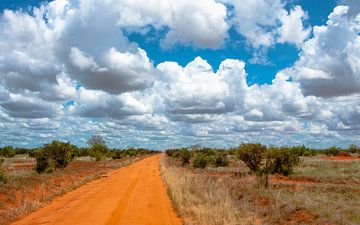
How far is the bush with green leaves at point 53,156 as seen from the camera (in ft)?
128

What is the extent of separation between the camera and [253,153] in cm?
3219

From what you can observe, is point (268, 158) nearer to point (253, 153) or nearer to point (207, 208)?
point (253, 153)

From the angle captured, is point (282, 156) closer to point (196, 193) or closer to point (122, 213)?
point (196, 193)

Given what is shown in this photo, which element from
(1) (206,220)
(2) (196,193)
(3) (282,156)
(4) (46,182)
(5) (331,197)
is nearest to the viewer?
(1) (206,220)

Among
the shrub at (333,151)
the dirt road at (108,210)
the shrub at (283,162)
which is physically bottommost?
the dirt road at (108,210)

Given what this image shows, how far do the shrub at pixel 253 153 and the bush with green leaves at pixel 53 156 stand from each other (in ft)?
59.0

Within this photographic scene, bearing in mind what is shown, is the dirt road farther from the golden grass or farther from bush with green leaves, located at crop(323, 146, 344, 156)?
bush with green leaves, located at crop(323, 146, 344, 156)

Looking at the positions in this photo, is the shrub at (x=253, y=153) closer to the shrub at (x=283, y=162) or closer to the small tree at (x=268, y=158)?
the small tree at (x=268, y=158)

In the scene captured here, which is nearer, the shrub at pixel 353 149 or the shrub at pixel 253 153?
the shrub at pixel 253 153

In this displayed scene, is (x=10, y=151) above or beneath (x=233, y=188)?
above

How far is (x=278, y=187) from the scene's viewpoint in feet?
79.4

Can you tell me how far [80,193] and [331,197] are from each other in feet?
44.4

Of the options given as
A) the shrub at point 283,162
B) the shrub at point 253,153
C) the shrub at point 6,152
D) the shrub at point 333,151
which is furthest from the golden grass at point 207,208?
the shrub at point 6,152

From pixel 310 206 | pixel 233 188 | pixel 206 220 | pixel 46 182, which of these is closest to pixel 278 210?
pixel 310 206
